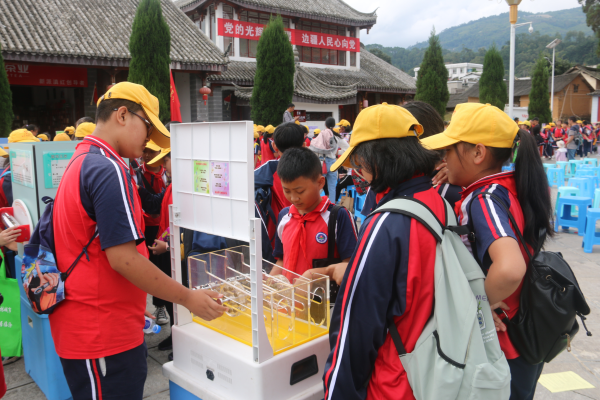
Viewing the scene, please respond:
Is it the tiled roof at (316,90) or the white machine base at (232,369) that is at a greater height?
the tiled roof at (316,90)

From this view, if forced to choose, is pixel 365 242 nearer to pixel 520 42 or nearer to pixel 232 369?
pixel 232 369

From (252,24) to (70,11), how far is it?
7568 mm

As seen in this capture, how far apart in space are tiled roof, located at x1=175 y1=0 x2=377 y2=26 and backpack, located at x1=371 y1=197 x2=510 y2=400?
18.8 meters

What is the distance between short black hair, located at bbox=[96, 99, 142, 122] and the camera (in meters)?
1.64

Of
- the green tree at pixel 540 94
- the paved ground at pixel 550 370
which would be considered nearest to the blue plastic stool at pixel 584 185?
the paved ground at pixel 550 370

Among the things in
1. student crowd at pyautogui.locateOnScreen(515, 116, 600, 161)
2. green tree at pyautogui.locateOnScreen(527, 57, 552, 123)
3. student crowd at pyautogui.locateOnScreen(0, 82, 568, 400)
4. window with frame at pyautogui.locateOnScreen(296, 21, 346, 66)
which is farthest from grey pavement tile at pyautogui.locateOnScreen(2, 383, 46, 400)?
green tree at pyautogui.locateOnScreen(527, 57, 552, 123)

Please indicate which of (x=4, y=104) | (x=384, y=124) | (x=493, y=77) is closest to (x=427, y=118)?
(x=384, y=124)

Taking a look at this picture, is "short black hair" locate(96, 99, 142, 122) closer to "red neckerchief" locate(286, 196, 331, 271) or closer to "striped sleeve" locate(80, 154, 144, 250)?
"striped sleeve" locate(80, 154, 144, 250)

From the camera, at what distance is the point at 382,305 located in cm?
119

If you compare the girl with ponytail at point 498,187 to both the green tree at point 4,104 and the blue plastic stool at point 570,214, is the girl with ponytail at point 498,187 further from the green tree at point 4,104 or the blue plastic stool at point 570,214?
the green tree at point 4,104

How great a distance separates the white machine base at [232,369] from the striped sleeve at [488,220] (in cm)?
67

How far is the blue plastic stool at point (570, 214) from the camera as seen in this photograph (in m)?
6.43

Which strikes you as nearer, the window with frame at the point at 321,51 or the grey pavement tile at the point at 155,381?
the grey pavement tile at the point at 155,381

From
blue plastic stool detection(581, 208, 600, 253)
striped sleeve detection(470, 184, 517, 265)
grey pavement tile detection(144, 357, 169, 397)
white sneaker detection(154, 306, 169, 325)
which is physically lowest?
grey pavement tile detection(144, 357, 169, 397)
